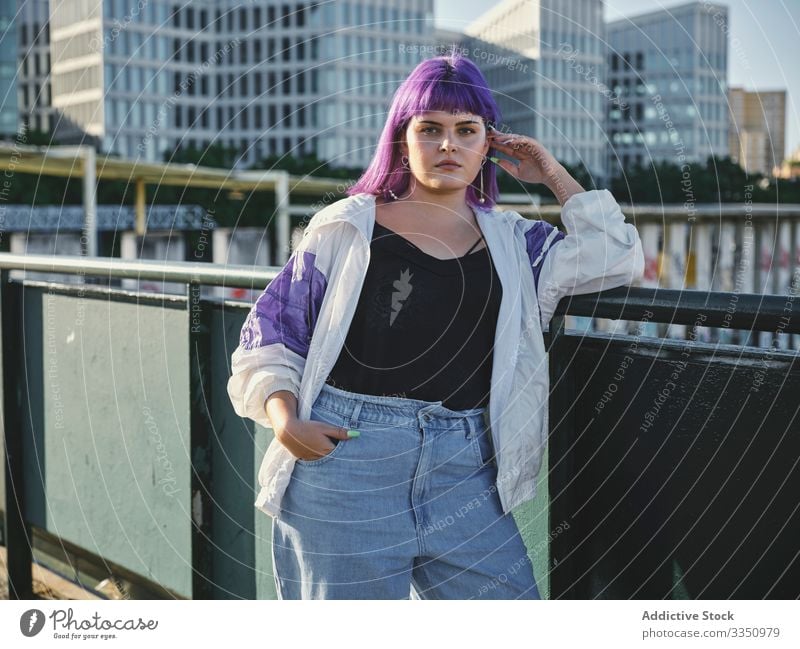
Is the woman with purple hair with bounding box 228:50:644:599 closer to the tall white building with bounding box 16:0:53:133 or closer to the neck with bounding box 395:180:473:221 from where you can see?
the neck with bounding box 395:180:473:221

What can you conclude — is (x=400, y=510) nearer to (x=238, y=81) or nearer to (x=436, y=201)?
(x=436, y=201)

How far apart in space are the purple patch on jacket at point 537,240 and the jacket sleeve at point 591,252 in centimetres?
2

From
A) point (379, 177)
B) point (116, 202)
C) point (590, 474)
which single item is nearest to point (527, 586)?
point (590, 474)

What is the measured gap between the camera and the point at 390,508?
2256 mm

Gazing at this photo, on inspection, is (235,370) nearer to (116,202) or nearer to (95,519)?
(95,519)

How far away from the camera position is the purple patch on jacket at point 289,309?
2305 millimetres

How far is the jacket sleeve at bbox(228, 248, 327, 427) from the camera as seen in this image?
2283mm

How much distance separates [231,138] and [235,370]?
279 feet

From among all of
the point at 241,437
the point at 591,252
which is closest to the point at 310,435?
the point at 591,252

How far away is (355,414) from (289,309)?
10.9 inches

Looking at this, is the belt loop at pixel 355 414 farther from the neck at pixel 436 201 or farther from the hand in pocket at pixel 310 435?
the neck at pixel 436 201

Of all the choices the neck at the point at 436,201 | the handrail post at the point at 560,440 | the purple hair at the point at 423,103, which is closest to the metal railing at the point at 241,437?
the handrail post at the point at 560,440
